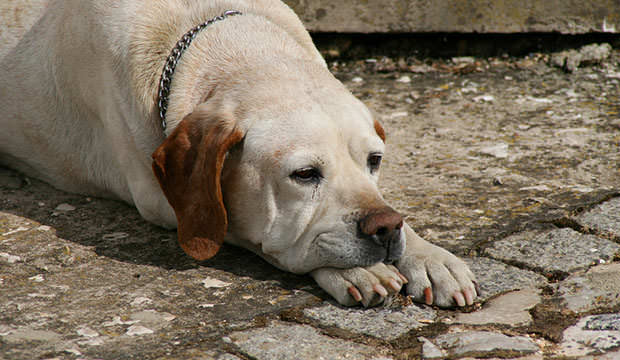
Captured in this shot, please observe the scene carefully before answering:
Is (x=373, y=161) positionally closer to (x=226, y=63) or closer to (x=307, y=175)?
(x=307, y=175)

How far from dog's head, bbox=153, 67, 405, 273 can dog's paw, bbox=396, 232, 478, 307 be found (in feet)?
0.38

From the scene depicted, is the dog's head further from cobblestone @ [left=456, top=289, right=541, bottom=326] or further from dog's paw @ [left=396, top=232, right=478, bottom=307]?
cobblestone @ [left=456, top=289, right=541, bottom=326]

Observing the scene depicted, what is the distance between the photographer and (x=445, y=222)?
371cm

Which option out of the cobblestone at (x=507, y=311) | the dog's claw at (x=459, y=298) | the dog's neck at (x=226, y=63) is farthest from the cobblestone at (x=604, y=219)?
the dog's neck at (x=226, y=63)

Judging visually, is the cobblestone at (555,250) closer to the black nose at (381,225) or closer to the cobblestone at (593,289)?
the cobblestone at (593,289)

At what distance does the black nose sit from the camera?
293 centimetres

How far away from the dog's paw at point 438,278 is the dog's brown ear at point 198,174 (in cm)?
74

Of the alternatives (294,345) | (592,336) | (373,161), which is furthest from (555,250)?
(294,345)

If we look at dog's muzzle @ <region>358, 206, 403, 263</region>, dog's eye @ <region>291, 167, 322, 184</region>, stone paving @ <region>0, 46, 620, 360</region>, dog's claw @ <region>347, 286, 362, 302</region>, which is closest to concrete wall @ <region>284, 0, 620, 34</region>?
stone paving @ <region>0, 46, 620, 360</region>

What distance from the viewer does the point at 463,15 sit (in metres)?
5.89

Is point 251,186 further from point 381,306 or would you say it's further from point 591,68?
point 591,68

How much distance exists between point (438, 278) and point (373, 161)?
1.84 feet

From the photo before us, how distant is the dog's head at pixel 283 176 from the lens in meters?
3.03

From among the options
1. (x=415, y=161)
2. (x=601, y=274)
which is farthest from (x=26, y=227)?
(x=601, y=274)
